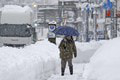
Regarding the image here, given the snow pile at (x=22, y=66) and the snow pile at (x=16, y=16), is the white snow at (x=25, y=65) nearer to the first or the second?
the snow pile at (x=22, y=66)

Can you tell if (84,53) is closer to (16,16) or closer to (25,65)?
(16,16)

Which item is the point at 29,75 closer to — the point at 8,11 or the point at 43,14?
the point at 8,11

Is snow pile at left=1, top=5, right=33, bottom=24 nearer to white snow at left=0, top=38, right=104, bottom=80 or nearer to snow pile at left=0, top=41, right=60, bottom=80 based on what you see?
white snow at left=0, top=38, right=104, bottom=80

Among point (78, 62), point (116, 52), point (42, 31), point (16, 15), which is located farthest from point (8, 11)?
point (42, 31)

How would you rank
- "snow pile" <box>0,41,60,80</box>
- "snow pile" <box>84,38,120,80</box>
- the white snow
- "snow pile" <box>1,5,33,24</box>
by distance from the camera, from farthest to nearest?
"snow pile" <box>1,5,33,24</box>
the white snow
"snow pile" <box>0,41,60,80</box>
"snow pile" <box>84,38,120,80</box>

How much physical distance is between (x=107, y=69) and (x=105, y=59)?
59cm

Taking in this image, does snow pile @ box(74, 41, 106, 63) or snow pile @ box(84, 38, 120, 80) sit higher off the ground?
snow pile @ box(84, 38, 120, 80)

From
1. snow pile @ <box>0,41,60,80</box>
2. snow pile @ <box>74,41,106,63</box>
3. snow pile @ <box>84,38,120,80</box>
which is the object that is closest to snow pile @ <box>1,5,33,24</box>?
snow pile @ <box>74,41,106,63</box>

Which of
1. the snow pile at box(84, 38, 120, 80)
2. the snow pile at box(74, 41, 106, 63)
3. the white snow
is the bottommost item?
the snow pile at box(74, 41, 106, 63)

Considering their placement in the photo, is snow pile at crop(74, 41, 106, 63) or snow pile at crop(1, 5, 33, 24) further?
snow pile at crop(1, 5, 33, 24)

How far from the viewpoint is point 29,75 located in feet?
43.0

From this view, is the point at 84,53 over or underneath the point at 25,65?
underneath

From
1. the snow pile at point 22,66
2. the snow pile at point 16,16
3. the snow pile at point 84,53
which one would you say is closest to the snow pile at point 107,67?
the snow pile at point 22,66

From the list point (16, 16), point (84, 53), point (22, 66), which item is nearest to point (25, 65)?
point (22, 66)
